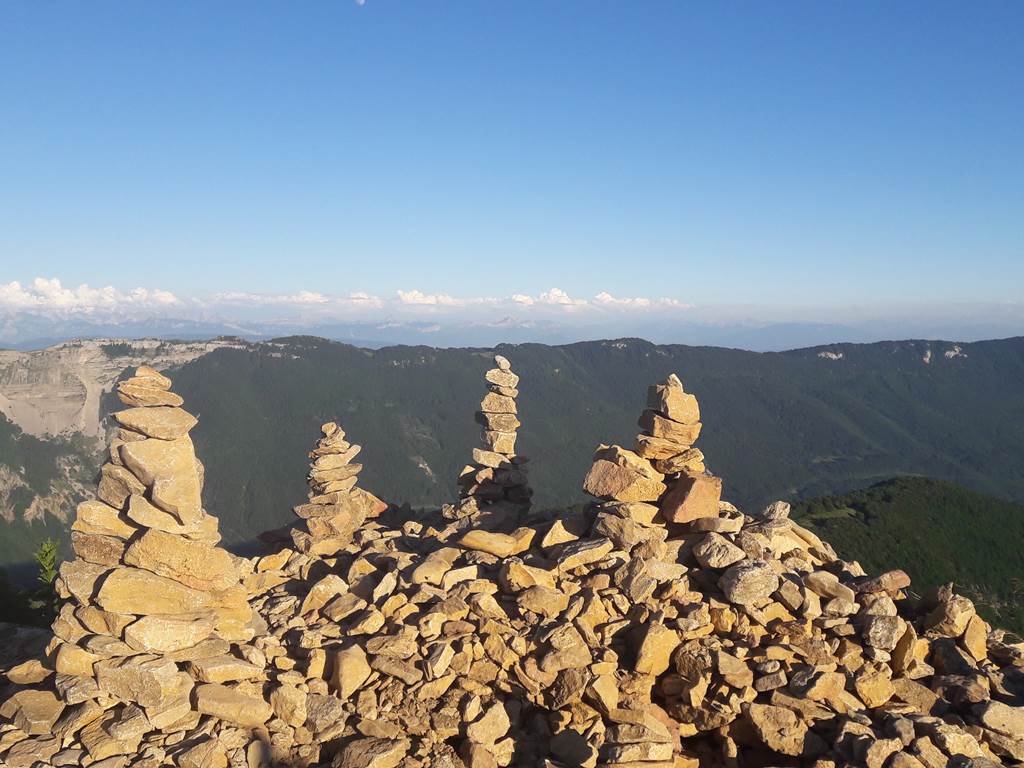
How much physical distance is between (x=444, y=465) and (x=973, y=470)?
140089mm

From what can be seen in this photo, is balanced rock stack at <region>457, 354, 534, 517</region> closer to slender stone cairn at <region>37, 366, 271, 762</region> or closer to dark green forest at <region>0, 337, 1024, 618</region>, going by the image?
slender stone cairn at <region>37, 366, 271, 762</region>

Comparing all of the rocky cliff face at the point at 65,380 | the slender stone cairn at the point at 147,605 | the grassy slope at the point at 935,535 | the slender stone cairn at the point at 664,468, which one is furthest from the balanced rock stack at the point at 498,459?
the rocky cliff face at the point at 65,380

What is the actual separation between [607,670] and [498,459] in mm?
13884

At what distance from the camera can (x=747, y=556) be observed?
56.5 feet

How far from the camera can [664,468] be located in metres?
21.1

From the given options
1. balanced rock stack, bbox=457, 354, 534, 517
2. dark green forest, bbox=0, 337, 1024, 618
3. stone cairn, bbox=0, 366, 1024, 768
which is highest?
balanced rock stack, bbox=457, 354, 534, 517

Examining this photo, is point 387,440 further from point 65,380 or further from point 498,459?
point 498,459

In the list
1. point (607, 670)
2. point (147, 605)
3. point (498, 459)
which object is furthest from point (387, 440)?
point (607, 670)

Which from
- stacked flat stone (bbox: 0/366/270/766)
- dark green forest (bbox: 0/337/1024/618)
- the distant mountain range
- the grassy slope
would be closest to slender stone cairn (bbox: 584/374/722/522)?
stacked flat stone (bbox: 0/366/270/766)

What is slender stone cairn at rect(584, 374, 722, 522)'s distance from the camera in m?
19.3

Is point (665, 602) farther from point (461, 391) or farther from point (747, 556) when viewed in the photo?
point (461, 391)

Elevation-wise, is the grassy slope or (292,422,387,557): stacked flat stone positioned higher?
(292,422,387,557): stacked flat stone

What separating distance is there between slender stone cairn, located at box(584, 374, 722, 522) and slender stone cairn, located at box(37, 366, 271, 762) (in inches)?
414

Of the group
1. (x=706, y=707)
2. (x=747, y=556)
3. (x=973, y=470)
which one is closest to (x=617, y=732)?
(x=706, y=707)
